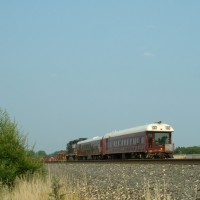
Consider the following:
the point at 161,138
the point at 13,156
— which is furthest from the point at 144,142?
the point at 13,156

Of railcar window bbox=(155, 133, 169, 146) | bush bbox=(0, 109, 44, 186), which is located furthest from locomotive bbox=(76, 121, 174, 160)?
bush bbox=(0, 109, 44, 186)

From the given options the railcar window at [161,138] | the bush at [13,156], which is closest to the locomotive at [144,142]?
the railcar window at [161,138]

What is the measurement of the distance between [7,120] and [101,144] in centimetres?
3350

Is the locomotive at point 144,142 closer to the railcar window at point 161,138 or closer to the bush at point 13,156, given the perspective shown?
the railcar window at point 161,138

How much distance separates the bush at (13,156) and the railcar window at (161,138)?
68.6ft

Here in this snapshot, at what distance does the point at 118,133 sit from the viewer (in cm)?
4553

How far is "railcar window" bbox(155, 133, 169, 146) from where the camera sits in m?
37.1

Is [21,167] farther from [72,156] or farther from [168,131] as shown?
[72,156]

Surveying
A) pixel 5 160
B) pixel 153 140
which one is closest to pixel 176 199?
pixel 5 160

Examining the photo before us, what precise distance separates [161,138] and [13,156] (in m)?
22.5

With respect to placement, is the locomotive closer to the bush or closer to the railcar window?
the railcar window

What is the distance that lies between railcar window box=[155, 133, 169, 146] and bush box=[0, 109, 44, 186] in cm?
2091

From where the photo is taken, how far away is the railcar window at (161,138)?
3710 cm

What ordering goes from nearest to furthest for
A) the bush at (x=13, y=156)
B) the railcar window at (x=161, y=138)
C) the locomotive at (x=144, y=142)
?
the bush at (x=13, y=156)
the locomotive at (x=144, y=142)
the railcar window at (x=161, y=138)
